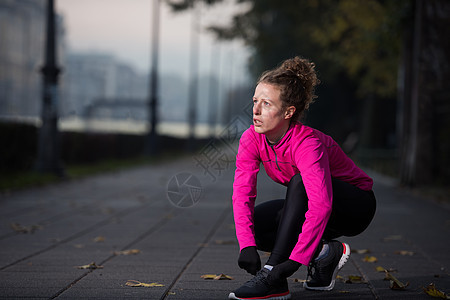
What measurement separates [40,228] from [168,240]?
1.62 m

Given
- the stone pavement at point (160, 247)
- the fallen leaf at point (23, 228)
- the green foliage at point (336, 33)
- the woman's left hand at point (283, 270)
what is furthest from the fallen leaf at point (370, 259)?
the green foliage at point (336, 33)

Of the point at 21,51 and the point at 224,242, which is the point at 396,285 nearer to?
the point at 224,242

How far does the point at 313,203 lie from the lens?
3.53 meters

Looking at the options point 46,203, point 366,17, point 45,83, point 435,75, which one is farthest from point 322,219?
point 366,17

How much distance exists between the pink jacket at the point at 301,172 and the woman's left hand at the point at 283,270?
0.11 feet

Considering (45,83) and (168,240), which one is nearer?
(168,240)

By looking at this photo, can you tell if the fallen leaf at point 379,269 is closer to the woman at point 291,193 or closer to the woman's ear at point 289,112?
the woman at point 291,193

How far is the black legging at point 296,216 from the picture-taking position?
361 centimetres

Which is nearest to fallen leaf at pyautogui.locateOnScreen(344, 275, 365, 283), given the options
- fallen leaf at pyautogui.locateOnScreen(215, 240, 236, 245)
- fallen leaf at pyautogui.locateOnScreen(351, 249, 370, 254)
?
fallen leaf at pyautogui.locateOnScreen(351, 249, 370, 254)

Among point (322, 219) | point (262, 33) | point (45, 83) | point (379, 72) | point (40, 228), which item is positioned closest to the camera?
point (322, 219)

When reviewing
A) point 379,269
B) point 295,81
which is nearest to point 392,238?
point 379,269

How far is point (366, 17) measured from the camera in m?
19.7

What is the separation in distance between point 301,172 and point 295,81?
51 centimetres

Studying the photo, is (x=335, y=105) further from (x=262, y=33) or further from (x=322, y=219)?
(x=322, y=219)
